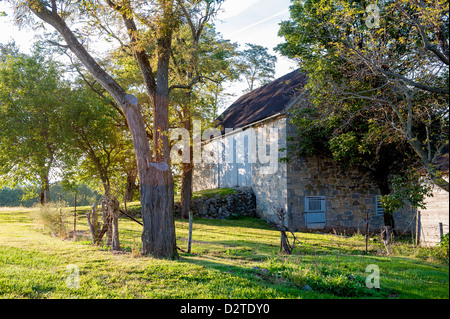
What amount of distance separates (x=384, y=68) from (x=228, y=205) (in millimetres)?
14993

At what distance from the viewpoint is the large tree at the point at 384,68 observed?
6.54 meters

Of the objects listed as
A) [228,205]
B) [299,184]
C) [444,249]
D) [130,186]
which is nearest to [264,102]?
[299,184]

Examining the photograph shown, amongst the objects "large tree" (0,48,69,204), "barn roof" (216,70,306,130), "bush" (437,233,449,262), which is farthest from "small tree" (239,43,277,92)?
"bush" (437,233,449,262)

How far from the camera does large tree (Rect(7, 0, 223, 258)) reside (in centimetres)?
875

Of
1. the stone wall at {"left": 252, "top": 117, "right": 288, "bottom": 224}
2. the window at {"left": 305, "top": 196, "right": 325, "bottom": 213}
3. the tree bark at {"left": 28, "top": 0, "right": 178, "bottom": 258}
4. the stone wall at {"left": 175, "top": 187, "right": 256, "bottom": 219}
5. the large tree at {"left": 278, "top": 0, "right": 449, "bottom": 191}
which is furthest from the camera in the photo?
the stone wall at {"left": 175, "top": 187, "right": 256, "bottom": 219}

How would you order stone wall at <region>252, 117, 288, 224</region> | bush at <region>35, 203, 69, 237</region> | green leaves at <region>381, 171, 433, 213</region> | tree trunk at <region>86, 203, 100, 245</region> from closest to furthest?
green leaves at <region>381, 171, 433, 213</region>, tree trunk at <region>86, 203, 100, 245</region>, bush at <region>35, 203, 69, 237</region>, stone wall at <region>252, 117, 288, 224</region>

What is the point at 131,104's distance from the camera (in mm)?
8781

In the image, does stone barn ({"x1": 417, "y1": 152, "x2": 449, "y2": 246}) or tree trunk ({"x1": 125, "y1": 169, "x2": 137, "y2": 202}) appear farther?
tree trunk ({"x1": 125, "y1": 169, "x2": 137, "y2": 202})

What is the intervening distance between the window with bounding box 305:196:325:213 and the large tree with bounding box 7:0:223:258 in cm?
1082

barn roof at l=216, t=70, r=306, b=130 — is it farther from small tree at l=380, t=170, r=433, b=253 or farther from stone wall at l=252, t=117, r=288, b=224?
small tree at l=380, t=170, r=433, b=253

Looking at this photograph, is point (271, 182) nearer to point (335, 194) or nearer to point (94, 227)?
point (335, 194)

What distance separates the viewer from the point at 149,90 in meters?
9.49

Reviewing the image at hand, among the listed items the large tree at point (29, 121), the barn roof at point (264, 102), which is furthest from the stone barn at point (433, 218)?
the large tree at point (29, 121)

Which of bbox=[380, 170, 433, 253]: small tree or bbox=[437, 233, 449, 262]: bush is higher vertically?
bbox=[380, 170, 433, 253]: small tree
